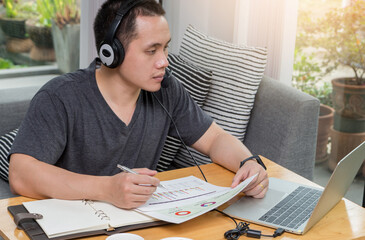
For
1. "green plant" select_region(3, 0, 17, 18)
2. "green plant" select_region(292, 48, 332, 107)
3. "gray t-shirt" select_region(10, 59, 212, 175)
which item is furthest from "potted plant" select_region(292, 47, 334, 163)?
"green plant" select_region(3, 0, 17, 18)

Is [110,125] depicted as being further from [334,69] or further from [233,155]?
[334,69]

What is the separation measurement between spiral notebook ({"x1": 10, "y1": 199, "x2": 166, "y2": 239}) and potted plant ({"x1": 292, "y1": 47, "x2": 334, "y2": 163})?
1517mm

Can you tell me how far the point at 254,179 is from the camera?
1271 mm

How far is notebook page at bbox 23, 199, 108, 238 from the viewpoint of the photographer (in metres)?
1.04

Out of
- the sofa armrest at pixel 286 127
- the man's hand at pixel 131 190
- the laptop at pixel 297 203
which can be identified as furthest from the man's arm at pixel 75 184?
the sofa armrest at pixel 286 127

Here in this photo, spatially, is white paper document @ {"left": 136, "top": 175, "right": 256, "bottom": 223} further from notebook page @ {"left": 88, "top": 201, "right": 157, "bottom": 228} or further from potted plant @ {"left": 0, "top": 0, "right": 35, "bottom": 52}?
potted plant @ {"left": 0, "top": 0, "right": 35, "bottom": 52}

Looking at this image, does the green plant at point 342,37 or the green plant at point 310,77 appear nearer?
the green plant at point 342,37

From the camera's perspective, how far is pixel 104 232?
1062mm

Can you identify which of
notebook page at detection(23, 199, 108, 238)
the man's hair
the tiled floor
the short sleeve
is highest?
the man's hair

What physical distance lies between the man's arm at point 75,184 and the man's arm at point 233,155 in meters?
0.27

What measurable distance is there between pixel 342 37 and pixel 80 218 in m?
1.61

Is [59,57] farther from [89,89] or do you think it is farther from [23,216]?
[23,216]

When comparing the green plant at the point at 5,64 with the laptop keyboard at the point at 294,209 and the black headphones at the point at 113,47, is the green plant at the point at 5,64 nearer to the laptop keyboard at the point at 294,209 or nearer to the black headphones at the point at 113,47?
the black headphones at the point at 113,47

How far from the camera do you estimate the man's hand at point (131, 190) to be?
3.70 feet
